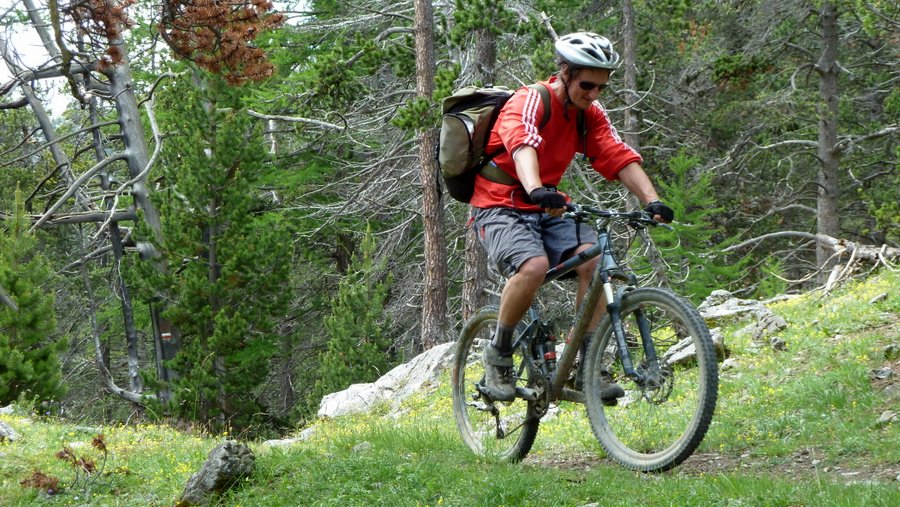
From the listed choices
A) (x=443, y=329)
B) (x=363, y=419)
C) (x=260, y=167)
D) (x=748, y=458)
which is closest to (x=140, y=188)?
(x=260, y=167)

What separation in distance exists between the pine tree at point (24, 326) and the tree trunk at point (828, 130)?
16.8 meters

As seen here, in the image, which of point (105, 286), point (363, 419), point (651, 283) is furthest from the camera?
point (105, 286)

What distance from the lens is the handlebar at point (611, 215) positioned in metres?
4.64

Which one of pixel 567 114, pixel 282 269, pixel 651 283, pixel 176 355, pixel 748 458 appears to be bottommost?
pixel 176 355

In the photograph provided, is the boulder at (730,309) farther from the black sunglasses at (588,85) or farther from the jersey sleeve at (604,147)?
the black sunglasses at (588,85)

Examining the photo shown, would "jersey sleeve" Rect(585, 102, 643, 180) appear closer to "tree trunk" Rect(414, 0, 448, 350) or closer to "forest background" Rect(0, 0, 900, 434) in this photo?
"forest background" Rect(0, 0, 900, 434)

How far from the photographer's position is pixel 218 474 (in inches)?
199

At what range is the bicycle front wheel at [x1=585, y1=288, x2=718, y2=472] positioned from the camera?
434 cm

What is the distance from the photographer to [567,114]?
5.19m

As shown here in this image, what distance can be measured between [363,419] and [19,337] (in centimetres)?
1156

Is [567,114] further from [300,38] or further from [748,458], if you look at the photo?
[300,38]

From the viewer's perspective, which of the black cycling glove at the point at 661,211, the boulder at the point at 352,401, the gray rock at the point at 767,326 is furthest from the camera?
the boulder at the point at 352,401

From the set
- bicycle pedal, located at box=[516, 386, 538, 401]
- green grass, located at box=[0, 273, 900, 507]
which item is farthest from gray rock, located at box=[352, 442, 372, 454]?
bicycle pedal, located at box=[516, 386, 538, 401]

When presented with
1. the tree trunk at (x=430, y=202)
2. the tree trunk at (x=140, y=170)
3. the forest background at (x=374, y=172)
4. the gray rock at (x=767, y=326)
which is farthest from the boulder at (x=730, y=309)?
the tree trunk at (x=140, y=170)
